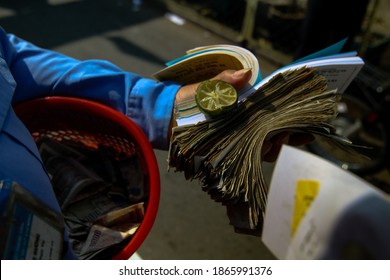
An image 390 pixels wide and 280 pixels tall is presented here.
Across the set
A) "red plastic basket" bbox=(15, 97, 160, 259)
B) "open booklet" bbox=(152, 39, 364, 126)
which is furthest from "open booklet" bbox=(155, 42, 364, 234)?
"red plastic basket" bbox=(15, 97, 160, 259)

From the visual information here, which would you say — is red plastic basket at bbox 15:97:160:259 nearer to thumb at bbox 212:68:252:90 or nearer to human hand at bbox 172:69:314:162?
human hand at bbox 172:69:314:162

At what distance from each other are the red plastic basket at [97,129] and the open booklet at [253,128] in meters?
0.11

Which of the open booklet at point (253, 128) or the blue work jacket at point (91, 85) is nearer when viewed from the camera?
the open booklet at point (253, 128)

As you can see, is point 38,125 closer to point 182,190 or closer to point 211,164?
point 211,164

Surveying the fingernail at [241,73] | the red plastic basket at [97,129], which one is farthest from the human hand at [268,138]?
the red plastic basket at [97,129]

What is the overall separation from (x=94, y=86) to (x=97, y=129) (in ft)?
0.54

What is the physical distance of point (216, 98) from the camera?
2.69 feet

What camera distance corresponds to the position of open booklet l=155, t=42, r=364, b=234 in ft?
2.47

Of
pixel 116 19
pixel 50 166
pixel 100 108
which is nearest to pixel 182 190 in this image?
pixel 50 166

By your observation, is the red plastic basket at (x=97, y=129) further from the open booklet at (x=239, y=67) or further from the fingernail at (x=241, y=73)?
the fingernail at (x=241, y=73)

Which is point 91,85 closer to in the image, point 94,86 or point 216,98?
point 94,86

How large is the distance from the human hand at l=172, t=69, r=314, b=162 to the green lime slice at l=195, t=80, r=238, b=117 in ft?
0.11

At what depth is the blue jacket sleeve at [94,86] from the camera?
0.94 metres
